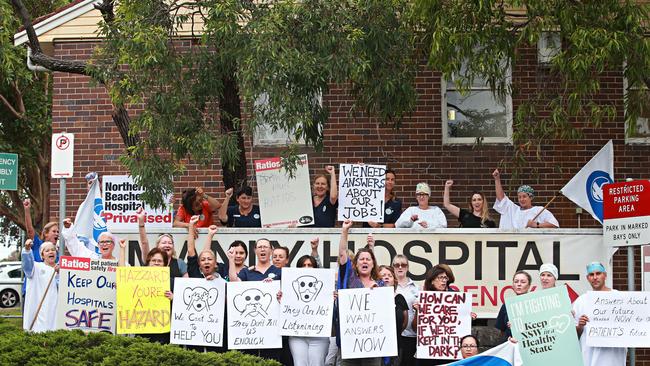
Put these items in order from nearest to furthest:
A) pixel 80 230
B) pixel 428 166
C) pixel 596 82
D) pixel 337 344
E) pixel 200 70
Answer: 1. pixel 337 344
2. pixel 596 82
3. pixel 200 70
4. pixel 80 230
5. pixel 428 166

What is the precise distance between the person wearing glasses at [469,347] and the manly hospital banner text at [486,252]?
189cm

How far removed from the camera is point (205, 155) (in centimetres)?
1232

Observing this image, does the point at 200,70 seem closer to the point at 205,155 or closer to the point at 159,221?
the point at 205,155

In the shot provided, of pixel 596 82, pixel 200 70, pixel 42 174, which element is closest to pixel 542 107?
pixel 596 82

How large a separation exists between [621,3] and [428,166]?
4.42 m

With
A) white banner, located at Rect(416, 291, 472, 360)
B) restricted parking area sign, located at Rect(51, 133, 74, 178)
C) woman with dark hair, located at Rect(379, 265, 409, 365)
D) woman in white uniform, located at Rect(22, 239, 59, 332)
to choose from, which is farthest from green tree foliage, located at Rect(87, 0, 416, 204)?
white banner, located at Rect(416, 291, 472, 360)

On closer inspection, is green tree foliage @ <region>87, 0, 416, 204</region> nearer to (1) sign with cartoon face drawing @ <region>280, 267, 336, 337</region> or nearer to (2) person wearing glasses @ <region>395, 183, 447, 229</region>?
(2) person wearing glasses @ <region>395, 183, 447, 229</region>

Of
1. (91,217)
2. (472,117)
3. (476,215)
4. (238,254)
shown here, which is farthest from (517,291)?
(91,217)

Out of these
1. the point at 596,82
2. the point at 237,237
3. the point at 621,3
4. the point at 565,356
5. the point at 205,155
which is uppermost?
the point at 621,3

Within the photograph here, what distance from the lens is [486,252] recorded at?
12.1 m

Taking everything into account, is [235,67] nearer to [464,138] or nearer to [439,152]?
[439,152]

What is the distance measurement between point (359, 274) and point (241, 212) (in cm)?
270

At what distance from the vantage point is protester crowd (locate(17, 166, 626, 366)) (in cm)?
1052

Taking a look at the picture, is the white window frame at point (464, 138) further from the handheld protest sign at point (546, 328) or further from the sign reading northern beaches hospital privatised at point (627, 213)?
the handheld protest sign at point (546, 328)
